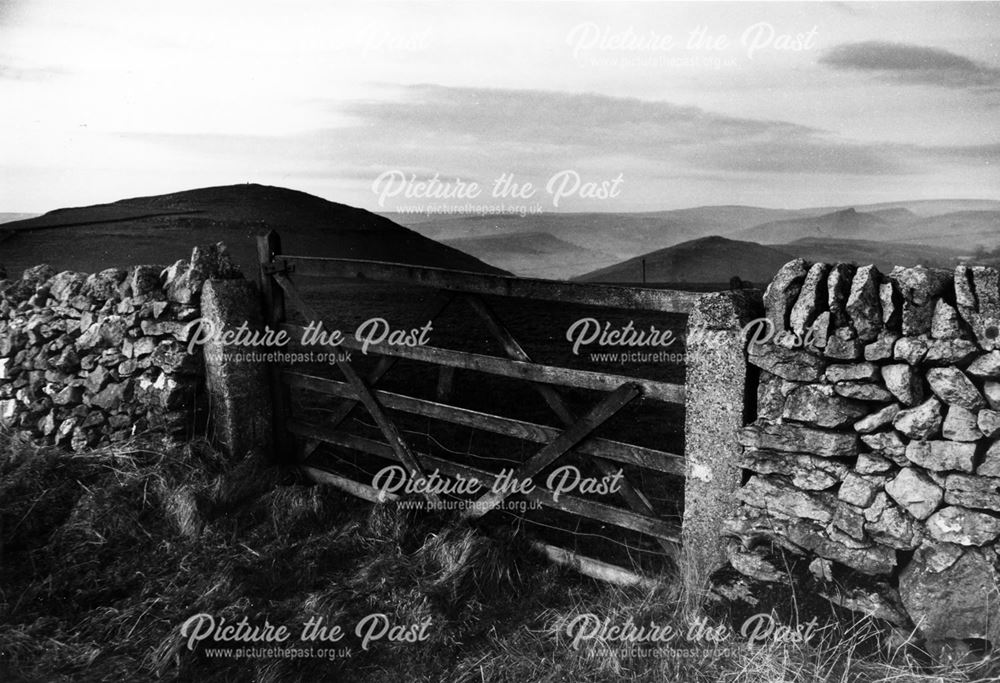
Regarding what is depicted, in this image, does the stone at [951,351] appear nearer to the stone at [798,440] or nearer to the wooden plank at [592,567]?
the stone at [798,440]

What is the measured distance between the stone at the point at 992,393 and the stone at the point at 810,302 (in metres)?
0.72

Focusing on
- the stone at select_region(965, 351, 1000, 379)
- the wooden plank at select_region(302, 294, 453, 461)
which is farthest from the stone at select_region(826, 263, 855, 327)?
the wooden plank at select_region(302, 294, 453, 461)

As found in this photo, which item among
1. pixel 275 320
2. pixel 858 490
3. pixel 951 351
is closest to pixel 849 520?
pixel 858 490

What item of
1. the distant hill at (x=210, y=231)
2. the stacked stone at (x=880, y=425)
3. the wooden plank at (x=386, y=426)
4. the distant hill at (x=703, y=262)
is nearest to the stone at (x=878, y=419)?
the stacked stone at (x=880, y=425)

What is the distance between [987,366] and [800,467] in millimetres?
883

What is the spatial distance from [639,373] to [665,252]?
55.6 ft

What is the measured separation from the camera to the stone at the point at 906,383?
10.2 ft

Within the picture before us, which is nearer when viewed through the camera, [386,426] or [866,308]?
[866,308]

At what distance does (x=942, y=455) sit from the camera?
3033 mm

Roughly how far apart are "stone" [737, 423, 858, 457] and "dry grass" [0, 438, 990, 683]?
2.54ft

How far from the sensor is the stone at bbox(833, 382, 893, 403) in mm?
3197

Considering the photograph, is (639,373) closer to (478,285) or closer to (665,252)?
(478,285)

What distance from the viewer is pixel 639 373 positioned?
9.46m

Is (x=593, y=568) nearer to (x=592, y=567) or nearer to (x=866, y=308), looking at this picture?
(x=592, y=567)
